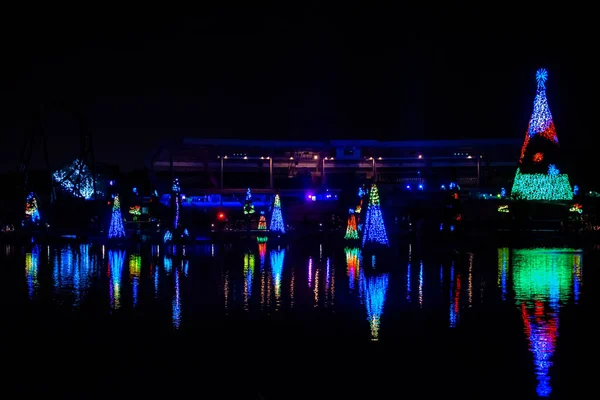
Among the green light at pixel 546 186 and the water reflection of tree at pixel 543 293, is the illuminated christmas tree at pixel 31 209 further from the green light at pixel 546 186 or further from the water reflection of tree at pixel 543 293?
the water reflection of tree at pixel 543 293

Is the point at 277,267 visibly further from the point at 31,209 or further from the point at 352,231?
the point at 31,209

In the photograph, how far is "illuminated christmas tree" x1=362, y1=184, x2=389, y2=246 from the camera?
1046 inches

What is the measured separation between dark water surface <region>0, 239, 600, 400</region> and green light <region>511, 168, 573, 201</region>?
16169 mm

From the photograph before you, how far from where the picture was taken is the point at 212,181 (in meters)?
68.4

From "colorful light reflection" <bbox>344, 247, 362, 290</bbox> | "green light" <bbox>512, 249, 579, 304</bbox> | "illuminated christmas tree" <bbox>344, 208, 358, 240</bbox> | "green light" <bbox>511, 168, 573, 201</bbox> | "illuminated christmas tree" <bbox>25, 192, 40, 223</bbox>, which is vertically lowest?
"colorful light reflection" <bbox>344, 247, 362, 290</bbox>

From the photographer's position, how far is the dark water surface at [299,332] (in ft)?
27.5

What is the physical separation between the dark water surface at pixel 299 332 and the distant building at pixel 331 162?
43188 mm

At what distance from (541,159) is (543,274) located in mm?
17855

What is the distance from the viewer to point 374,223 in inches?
1061

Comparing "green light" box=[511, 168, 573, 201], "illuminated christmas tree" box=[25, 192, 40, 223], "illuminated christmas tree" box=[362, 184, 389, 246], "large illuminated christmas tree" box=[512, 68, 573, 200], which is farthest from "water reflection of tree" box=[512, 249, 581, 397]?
"illuminated christmas tree" box=[25, 192, 40, 223]

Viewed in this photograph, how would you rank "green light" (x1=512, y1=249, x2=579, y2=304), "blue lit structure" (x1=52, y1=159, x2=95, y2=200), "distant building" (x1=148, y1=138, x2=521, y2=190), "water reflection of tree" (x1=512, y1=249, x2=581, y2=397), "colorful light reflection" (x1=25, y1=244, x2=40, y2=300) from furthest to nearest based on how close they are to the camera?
"distant building" (x1=148, y1=138, x2=521, y2=190) → "blue lit structure" (x1=52, y1=159, x2=95, y2=200) → "colorful light reflection" (x1=25, y1=244, x2=40, y2=300) → "green light" (x1=512, y1=249, x2=579, y2=304) → "water reflection of tree" (x1=512, y1=249, x2=581, y2=397)

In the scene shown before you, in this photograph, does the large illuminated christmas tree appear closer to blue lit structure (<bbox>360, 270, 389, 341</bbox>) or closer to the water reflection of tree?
the water reflection of tree

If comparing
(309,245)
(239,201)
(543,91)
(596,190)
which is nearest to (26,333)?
(309,245)

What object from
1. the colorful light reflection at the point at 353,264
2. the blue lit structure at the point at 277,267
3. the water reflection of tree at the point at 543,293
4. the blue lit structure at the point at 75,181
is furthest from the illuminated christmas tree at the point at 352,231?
the blue lit structure at the point at 75,181
